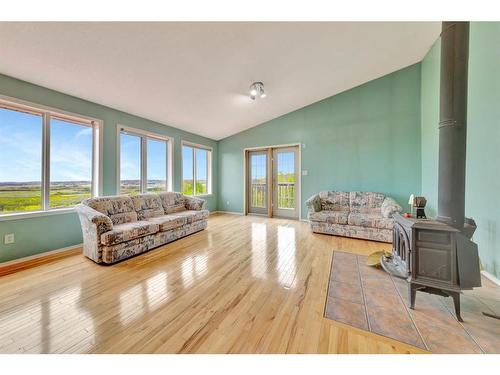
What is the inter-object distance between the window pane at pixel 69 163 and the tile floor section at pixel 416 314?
13.6 ft

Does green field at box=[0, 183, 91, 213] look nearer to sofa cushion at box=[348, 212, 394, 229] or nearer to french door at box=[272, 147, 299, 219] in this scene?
french door at box=[272, 147, 299, 219]

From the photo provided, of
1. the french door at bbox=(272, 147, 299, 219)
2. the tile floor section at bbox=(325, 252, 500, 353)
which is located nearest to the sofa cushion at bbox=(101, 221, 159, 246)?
the tile floor section at bbox=(325, 252, 500, 353)

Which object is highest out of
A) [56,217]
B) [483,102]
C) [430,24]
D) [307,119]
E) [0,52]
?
[430,24]

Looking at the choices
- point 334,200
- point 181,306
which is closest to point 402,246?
point 181,306

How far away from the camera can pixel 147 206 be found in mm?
3801

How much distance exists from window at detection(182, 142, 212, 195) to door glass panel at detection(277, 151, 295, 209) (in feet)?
7.56

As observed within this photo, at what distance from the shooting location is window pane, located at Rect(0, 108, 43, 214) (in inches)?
104

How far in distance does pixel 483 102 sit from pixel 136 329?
4.31 m

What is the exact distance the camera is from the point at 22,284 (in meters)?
2.12

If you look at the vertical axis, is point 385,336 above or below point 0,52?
below

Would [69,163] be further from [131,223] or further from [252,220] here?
[252,220]

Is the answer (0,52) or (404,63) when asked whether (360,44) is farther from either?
(0,52)

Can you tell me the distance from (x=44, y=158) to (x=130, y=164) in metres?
1.30
